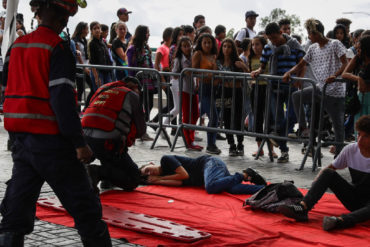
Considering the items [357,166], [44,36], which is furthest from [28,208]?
[357,166]

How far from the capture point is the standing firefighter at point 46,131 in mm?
3938

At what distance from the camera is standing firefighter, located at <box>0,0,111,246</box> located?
12.9 ft

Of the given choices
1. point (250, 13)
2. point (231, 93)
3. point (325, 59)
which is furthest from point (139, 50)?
point (325, 59)

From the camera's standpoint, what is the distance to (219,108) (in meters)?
10.2

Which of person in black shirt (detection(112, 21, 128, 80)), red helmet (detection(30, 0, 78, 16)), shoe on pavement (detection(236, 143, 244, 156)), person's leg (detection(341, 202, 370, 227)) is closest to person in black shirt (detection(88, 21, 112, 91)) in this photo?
person in black shirt (detection(112, 21, 128, 80))

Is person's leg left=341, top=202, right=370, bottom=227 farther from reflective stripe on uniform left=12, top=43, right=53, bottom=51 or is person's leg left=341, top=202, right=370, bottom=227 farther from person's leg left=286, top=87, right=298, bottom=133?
person's leg left=286, top=87, right=298, bottom=133

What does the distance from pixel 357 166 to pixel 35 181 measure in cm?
329

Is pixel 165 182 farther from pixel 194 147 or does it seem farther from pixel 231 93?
pixel 194 147

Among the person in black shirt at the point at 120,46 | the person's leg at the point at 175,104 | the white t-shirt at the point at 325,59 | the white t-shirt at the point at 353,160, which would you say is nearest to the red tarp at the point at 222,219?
the white t-shirt at the point at 353,160

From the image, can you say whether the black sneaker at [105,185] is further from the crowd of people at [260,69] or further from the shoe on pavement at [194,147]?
the shoe on pavement at [194,147]

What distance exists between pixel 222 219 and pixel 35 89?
2.77 meters

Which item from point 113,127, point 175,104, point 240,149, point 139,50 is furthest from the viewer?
point 139,50

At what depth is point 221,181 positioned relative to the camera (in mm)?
7254

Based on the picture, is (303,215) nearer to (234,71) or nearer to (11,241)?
(11,241)
